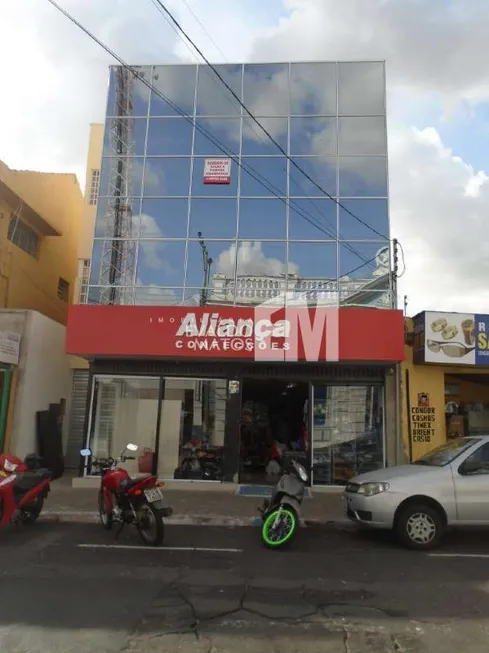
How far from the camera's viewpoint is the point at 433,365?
12.5m

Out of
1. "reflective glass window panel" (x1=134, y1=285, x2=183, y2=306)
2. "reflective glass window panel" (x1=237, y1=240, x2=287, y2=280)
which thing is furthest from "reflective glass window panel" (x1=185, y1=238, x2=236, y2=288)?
"reflective glass window panel" (x1=134, y1=285, x2=183, y2=306)

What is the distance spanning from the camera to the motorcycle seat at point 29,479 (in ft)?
26.1

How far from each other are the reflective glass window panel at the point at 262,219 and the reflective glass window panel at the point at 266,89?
8.43ft

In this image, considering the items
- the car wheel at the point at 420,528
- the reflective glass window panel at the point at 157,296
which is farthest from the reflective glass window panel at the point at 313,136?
the car wheel at the point at 420,528

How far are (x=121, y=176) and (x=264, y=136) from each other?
3.95m

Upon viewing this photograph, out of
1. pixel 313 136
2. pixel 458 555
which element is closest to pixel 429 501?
pixel 458 555

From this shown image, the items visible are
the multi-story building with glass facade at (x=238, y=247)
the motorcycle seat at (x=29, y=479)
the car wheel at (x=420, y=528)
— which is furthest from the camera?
the multi-story building with glass facade at (x=238, y=247)

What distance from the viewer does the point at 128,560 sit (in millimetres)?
6344

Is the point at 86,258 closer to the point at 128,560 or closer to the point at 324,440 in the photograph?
the point at 324,440

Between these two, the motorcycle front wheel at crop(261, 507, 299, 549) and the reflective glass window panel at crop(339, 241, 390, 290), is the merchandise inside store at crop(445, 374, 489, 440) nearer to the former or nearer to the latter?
the reflective glass window panel at crop(339, 241, 390, 290)

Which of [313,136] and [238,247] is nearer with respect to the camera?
[238,247]

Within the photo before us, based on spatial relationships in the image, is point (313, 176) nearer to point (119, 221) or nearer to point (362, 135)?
point (362, 135)

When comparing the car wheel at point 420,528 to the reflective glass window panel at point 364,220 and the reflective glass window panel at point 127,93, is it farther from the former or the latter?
the reflective glass window panel at point 127,93

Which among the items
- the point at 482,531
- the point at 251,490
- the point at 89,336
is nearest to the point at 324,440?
the point at 251,490
